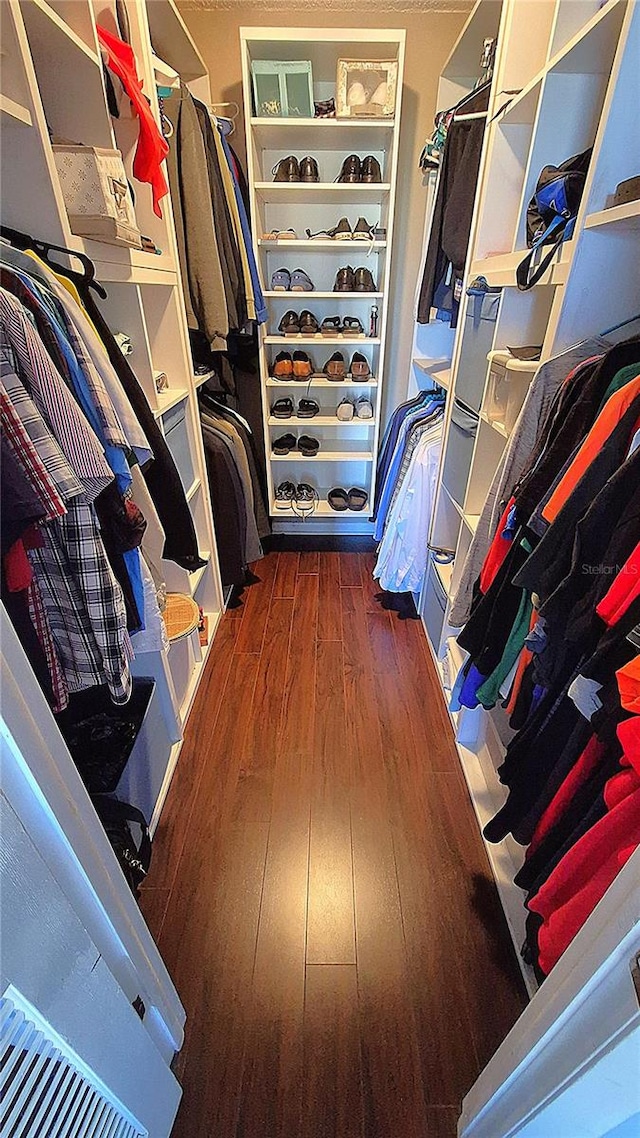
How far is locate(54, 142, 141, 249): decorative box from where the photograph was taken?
108 cm

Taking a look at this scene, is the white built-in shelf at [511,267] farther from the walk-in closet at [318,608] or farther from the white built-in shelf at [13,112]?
the white built-in shelf at [13,112]

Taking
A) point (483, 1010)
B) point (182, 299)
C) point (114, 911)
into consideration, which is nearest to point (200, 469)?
point (182, 299)

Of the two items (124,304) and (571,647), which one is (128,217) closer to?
(124,304)

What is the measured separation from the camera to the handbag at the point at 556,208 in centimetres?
105

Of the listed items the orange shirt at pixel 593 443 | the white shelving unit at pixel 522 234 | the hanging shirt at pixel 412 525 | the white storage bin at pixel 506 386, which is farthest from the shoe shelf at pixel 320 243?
the orange shirt at pixel 593 443

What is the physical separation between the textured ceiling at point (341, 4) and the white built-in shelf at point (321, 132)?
0.44 metres

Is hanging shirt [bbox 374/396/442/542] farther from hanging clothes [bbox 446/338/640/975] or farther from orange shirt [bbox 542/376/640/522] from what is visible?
orange shirt [bbox 542/376/640/522]

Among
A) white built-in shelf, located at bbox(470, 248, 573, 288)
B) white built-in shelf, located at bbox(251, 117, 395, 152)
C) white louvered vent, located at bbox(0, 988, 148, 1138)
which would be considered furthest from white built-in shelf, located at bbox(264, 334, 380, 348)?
white louvered vent, located at bbox(0, 988, 148, 1138)

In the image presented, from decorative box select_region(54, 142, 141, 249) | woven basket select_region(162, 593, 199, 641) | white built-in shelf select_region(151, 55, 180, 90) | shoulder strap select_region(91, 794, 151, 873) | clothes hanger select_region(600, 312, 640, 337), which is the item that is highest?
white built-in shelf select_region(151, 55, 180, 90)

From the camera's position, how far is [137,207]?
1.59m

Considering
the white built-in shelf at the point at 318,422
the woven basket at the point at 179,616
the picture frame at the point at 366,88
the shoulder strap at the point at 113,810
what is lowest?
the shoulder strap at the point at 113,810

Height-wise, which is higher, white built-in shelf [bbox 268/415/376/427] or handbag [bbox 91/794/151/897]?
white built-in shelf [bbox 268/415/376/427]

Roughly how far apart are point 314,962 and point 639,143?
1.86m

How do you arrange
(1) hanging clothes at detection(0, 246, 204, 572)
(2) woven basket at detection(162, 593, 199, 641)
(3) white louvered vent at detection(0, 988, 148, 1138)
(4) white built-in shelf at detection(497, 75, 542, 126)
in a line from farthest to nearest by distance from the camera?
1. (2) woven basket at detection(162, 593, 199, 641)
2. (4) white built-in shelf at detection(497, 75, 542, 126)
3. (1) hanging clothes at detection(0, 246, 204, 572)
4. (3) white louvered vent at detection(0, 988, 148, 1138)
